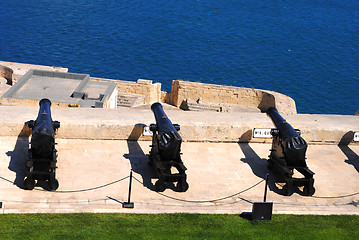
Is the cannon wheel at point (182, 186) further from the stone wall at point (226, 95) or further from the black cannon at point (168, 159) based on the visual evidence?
the stone wall at point (226, 95)

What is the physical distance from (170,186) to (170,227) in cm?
163

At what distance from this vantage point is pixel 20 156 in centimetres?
1156

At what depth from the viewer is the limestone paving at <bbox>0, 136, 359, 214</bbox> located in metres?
10.2

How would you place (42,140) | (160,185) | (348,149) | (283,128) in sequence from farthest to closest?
1. (348,149)
2. (283,128)
3. (160,185)
4. (42,140)

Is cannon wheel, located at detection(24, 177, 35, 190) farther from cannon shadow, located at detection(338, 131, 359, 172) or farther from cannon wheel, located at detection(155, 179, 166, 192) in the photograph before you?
cannon shadow, located at detection(338, 131, 359, 172)

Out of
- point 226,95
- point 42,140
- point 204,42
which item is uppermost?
point 42,140

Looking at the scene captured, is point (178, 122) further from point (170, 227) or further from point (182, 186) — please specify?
point (170, 227)

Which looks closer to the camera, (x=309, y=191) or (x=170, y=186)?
(x=170, y=186)

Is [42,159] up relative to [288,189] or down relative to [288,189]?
up

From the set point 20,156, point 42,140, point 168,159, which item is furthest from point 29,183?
point 168,159

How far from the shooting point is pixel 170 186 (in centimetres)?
1109

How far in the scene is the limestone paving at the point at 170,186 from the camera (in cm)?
1020

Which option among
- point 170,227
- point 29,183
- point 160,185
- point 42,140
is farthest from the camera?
point 160,185

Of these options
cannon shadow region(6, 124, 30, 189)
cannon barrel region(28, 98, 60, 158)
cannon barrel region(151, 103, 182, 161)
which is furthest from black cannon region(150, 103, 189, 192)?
cannon shadow region(6, 124, 30, 189)
